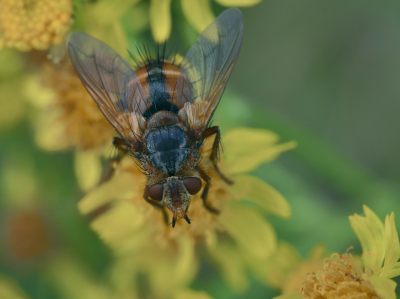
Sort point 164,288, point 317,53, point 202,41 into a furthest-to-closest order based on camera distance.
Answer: point 317,53 → point 164,288 → point 202,41

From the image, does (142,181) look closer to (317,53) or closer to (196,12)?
(196,12)

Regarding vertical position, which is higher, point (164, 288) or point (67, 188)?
point (67, 188)

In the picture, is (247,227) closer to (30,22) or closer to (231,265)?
(231,265)

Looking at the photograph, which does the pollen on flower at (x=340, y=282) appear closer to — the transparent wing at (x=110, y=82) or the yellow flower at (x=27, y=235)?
the transparent wing at (x=110, y=82)

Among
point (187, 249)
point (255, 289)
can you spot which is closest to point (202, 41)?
point (187, 249)

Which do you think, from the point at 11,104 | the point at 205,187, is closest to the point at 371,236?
the point at 205,187

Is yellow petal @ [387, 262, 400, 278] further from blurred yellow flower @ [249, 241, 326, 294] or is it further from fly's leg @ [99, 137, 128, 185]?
fly's leg @ [99, 137, 128, 185]

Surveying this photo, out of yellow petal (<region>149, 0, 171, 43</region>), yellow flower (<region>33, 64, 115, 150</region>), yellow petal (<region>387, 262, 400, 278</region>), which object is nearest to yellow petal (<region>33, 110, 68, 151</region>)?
yellow flower (<region>33, 64, 115, 150</region>)
